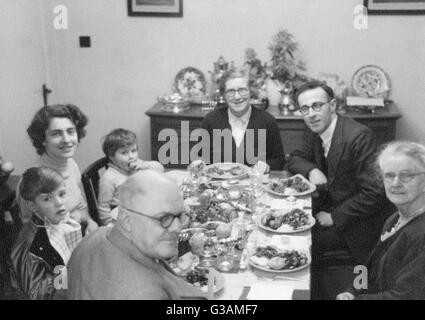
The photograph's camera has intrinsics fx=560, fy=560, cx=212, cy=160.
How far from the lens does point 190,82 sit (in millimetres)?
4520

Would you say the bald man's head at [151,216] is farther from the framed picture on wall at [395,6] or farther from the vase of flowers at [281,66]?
the framed picture on wall at [395,6]

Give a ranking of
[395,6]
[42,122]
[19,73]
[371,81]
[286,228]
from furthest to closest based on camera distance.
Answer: [371,81], [395,6], [19,73], [42,122], [286,228]

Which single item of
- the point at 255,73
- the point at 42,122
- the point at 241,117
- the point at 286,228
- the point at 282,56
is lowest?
the point at 286,228

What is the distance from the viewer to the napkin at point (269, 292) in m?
1.84

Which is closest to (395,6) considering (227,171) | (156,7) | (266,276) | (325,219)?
(156,7)

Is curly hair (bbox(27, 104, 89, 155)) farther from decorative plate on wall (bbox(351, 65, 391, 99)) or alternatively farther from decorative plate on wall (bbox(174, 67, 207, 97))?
decorative plate on wall (bbox(351, 65, 391, 99))

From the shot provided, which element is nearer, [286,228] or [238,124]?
[286,228]

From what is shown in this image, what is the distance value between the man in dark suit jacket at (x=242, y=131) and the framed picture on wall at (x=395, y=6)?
1437mm

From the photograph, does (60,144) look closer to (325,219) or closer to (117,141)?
(117,141)

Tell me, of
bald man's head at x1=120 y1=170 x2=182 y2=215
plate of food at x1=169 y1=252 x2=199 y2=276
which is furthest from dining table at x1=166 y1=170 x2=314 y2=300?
bald man's head at x1=120 y1=170 x2=182 y2=215

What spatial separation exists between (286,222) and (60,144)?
1.09 m

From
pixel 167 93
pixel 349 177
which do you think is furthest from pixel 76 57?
pixel 349 177

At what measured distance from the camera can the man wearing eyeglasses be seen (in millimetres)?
1502
